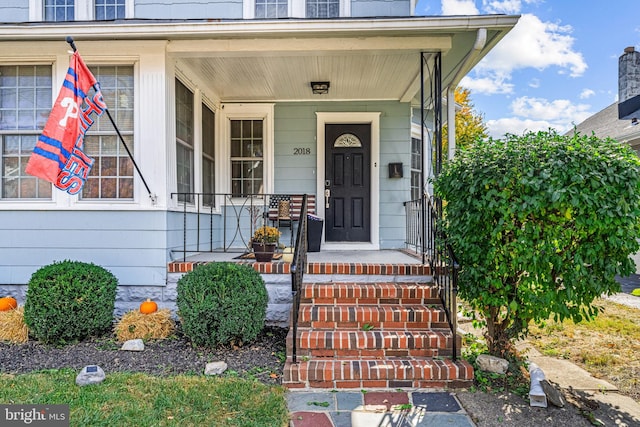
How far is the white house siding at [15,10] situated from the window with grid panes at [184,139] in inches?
96.6

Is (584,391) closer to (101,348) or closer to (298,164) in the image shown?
(101,348)

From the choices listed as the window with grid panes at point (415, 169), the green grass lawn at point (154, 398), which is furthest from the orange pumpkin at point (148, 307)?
the window with grid panes at point (415, 169)

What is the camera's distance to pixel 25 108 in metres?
4.60

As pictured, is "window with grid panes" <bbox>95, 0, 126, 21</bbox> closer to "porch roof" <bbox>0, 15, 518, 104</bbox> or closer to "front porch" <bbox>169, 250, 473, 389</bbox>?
"porch roof" <bbox>0, 15, 518, 104</bbox>

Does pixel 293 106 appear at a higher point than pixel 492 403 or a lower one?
higher

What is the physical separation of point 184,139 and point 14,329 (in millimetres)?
2622

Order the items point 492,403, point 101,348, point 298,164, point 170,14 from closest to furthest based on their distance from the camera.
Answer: point 492,403, point 101,348, point 170,14, point 298,164

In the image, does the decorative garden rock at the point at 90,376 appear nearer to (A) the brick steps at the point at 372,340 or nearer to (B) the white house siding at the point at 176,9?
(A) the brick steps at the point at 372,340

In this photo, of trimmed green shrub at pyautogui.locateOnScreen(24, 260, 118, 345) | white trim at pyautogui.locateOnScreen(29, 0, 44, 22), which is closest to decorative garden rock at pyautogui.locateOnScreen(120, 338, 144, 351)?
trimmed green shrub at pyautogui.locateOnScreen(24, 260, 118, 345)

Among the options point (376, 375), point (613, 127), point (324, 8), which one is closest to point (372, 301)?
point (376, 375)

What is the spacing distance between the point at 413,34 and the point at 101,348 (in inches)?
170

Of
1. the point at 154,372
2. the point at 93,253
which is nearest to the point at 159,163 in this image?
the point at 93,253

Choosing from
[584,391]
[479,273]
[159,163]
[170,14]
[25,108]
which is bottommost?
[584,391]

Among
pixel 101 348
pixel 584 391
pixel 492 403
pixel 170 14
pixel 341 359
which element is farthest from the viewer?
pixel 170 14
